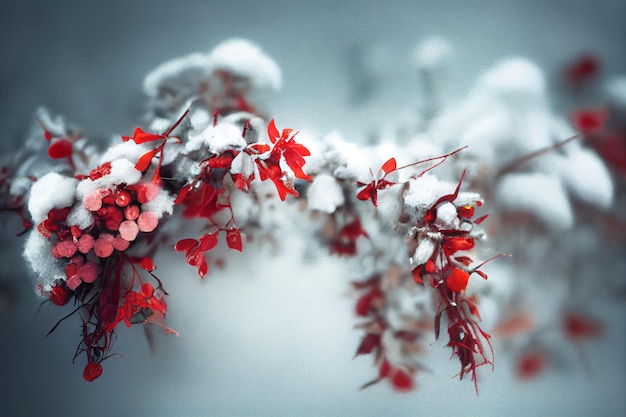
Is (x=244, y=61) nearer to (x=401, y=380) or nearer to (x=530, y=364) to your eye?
(x=401, y=380)

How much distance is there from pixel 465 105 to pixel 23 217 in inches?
33.2

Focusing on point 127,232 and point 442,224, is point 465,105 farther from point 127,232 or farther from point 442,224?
point 127,232

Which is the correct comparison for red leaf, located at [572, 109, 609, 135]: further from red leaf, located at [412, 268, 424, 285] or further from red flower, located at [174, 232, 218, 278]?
red flower, located at [174, 232, 218, 278]

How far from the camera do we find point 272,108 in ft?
2.72

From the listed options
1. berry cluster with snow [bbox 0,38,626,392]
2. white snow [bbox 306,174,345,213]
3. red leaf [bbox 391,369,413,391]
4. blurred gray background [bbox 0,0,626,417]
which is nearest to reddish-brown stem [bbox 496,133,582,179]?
berry cluster with snow [bbox 0,38,626,392]

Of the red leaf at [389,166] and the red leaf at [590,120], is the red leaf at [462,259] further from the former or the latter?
the red leaf at [590,120]

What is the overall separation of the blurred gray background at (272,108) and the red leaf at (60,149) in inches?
2.0

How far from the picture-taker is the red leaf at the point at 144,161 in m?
0.78

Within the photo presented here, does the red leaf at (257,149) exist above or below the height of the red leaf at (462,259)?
above

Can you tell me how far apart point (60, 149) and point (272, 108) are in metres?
0.40

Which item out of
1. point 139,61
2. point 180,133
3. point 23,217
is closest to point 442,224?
point 180,133

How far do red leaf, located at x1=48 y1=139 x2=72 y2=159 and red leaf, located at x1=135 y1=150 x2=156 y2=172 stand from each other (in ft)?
0.54

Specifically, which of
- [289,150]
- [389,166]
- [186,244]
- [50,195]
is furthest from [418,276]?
[50,195]

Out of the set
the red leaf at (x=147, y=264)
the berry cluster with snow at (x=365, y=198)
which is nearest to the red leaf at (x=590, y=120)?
the berry cluster with snow at (x=365, y=198)
